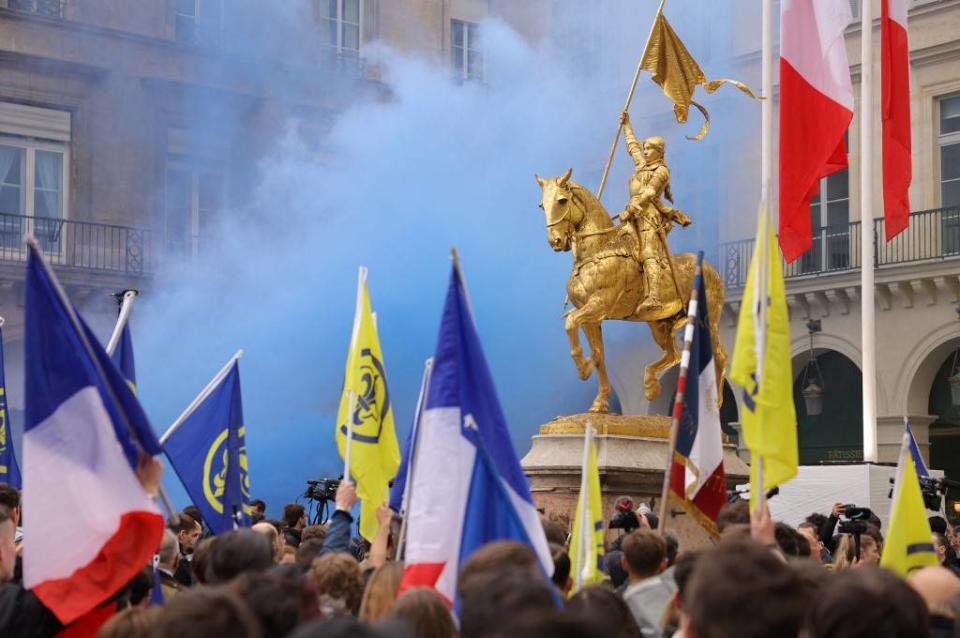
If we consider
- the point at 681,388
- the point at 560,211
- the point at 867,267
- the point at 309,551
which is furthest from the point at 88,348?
Result: the point at 867,267

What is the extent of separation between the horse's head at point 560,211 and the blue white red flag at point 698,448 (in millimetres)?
6315

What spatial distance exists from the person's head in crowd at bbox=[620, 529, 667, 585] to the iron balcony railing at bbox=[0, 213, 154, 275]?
18.4 metres

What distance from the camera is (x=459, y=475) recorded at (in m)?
6.06

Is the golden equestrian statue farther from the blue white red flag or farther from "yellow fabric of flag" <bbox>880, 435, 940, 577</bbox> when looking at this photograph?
"yellow fabric of flag" <bbox>880, 435, 940, 577</bbox>

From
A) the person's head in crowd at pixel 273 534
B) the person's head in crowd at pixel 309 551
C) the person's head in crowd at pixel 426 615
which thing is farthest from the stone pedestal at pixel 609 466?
the person's head in crowd at pixel 426 615

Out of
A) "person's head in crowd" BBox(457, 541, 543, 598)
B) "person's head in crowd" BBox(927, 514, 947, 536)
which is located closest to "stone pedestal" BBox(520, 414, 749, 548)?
"person's head in crowd" BBox(927, 514, 947, 536)

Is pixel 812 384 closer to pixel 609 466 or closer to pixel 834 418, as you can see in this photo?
pixel 834 418

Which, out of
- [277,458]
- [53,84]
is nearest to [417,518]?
[277,458]

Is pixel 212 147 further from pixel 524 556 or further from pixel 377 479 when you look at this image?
pixel 524 556

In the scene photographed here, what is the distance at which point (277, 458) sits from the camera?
23.0 metres

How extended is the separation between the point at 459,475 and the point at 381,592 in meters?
0.81

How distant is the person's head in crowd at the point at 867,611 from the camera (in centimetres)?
357

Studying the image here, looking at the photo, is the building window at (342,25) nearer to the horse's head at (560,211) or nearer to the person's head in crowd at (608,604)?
the horse's head at (560,211)

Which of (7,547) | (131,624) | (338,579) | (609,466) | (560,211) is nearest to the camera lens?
(131,624)
